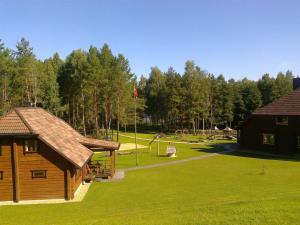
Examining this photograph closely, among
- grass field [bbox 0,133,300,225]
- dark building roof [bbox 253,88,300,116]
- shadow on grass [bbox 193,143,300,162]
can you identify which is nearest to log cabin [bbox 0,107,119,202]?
grass field [bbox 0,133,300,225]

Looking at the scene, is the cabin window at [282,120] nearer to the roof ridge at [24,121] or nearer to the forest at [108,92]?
the forest at [108,92]

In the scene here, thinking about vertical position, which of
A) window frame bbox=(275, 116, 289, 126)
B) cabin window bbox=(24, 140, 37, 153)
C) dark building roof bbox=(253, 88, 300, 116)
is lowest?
cabin window bbox=(24, 140, 37, 153)

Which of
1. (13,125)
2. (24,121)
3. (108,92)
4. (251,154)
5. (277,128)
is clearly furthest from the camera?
(108,92)

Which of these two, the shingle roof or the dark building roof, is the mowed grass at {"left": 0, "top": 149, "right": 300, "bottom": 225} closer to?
the shingle roof

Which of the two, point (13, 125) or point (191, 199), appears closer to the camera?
point (191, 199)

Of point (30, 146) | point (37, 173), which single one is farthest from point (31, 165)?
point (30, 146)

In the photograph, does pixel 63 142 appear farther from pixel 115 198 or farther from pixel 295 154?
pixel 295 154

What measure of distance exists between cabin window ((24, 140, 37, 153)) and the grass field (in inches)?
160

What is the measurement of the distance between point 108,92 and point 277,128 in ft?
104

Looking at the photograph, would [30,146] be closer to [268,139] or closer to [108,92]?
[268,139]

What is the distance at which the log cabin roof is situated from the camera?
26.6 metres

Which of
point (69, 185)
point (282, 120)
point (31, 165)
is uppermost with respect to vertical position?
point (282, 120)

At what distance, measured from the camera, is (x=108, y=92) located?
6912cm

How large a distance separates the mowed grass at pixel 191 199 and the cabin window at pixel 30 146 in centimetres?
414
